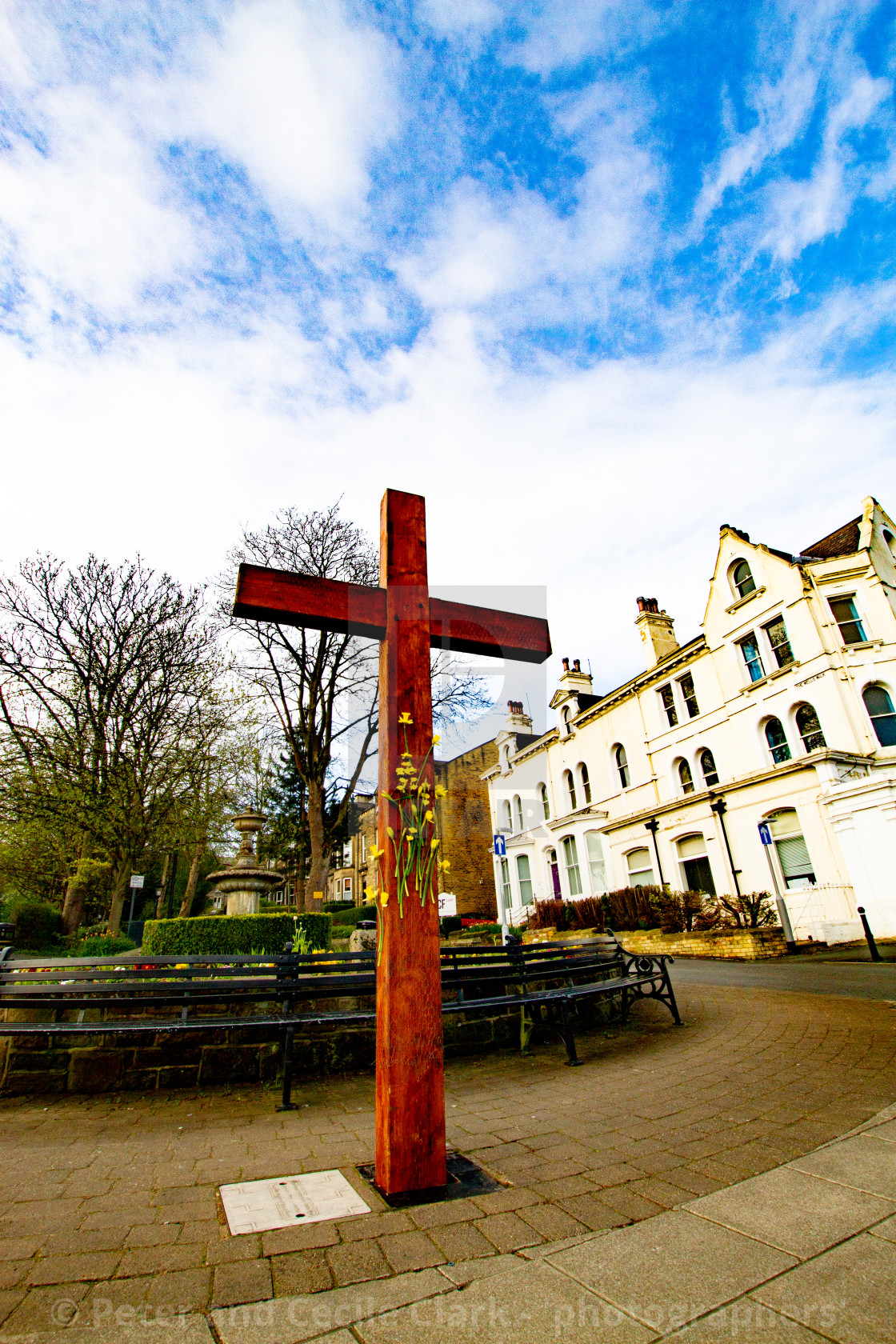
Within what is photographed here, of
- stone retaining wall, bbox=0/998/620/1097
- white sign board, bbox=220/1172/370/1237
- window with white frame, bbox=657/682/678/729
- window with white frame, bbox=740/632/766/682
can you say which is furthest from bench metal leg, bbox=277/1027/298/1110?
window with white frame, bbox=657/682/678/729

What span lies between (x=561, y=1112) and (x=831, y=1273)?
219 cm

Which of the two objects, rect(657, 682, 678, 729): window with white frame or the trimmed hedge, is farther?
rect(657, 682, 678, 729): window with white frame

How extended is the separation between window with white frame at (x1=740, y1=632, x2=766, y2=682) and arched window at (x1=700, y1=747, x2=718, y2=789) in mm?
2871

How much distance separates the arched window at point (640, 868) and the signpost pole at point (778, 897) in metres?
5.16

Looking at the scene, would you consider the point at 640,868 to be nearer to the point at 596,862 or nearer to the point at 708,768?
the point at 596,862

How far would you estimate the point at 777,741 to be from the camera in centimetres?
1773

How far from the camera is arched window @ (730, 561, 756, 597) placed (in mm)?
19172

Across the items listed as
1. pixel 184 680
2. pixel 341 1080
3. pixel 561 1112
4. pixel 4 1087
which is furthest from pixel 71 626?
pixel 561 1112

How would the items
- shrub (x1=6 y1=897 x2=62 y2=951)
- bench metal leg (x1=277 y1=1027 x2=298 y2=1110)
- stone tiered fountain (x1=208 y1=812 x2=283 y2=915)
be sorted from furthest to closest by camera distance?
shrub (x1=6 y1=897 x2=62 y2=951), stone tiered fountain (x1=208 y1=812 x2=283 y2=915), bench metal leg (x1=277 y1=1027 x2=298 y2=1110)

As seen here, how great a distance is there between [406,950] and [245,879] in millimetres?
11884

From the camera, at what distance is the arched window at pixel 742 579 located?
19172 millimetres

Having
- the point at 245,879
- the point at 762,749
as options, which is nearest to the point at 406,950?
the point at 245,879

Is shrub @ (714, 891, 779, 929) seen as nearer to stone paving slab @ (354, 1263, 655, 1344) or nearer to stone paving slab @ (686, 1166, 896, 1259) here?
stone paving slab @ (686, 1166, 896, 1259)

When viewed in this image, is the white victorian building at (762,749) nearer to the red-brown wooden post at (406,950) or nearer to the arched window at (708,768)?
the arched window at (708,768)
